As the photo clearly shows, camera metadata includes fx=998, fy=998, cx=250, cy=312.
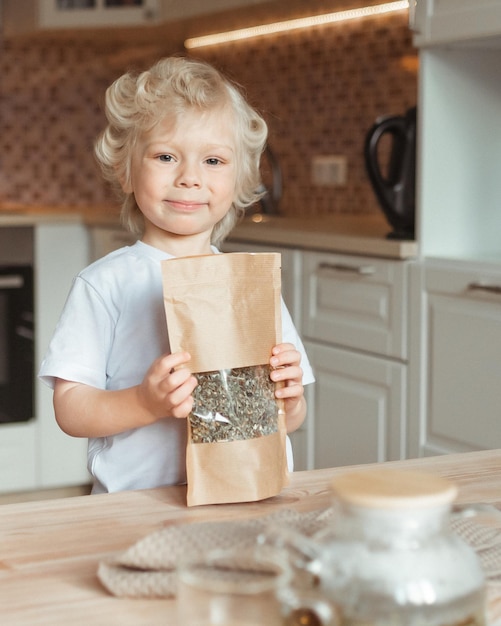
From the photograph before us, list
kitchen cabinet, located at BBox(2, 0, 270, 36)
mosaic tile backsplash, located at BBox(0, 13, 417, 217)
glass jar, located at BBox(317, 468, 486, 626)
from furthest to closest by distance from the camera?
kitchen cabinet, located at BBox(2, 0, 270, 36)
mosaic tile backsplash, located at BBox(0, 13, 417, 217)
glass jar, located at BBox(317, 468, 486, 626)

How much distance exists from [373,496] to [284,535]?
5 cm

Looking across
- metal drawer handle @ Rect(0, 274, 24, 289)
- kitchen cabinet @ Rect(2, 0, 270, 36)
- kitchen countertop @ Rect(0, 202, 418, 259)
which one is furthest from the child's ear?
kitchen cabinet @ Rect(2, 0, 270, 36)

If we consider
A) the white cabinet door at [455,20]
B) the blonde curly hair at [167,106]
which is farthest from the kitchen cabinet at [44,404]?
the blonde curly hair at [167,106]

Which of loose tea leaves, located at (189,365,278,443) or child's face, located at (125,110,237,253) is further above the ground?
child's face, located at (125,110,237,253)

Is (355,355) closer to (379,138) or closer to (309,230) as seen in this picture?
(309,230)

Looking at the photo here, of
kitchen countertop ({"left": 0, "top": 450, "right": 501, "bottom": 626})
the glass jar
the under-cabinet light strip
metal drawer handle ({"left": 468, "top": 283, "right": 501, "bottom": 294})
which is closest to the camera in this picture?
the glass jar

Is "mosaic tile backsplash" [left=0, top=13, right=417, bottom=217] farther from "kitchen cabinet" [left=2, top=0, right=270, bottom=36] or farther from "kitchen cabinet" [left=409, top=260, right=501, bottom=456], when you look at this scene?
"kitchen cabinet" [left=409, top=260, right=501, bottom=456]

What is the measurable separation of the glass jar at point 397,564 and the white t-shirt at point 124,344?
0.59m

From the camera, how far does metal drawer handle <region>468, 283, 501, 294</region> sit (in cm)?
199

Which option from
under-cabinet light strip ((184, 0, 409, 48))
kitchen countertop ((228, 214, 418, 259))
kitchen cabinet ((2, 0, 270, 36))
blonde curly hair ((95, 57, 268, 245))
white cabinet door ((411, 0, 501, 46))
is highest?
kitchen cabinet ((2, 0, 270, 36))

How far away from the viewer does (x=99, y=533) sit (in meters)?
0.71

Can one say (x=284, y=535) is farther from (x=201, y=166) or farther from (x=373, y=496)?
(x=201, y=166)

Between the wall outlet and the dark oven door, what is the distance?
1016 mm

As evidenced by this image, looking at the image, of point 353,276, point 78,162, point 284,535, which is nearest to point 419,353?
point 353,276
